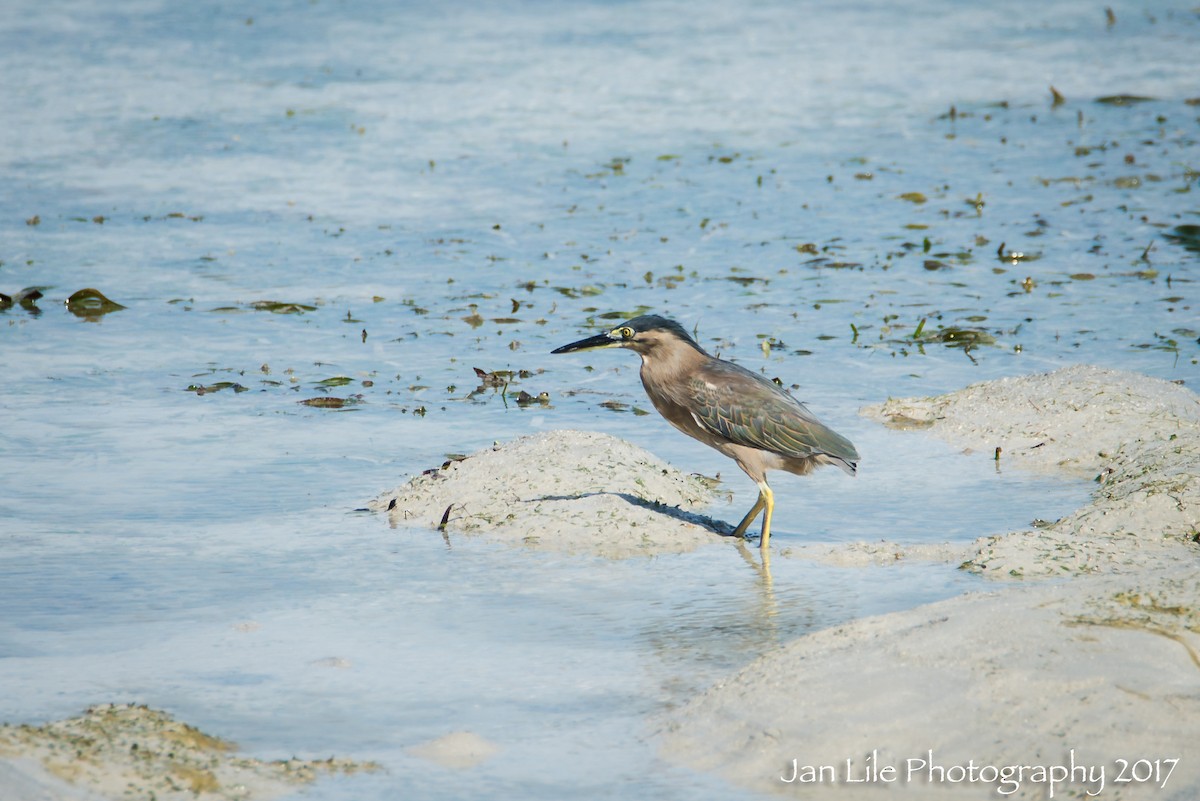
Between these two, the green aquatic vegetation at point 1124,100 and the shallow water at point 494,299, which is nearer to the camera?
the shallow water at point 494,299

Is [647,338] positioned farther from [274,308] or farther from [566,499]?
[274,308]

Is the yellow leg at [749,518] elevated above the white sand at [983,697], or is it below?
below

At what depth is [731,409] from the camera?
7.30 m

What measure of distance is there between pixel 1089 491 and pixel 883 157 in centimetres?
929

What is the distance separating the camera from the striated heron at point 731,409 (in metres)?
7.32

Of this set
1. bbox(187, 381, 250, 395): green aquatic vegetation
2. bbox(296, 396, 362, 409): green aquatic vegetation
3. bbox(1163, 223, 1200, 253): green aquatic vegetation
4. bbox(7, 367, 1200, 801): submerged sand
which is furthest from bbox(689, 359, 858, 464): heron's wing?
bbox(1163, 223, 1200, 253): green aquatic vegetation

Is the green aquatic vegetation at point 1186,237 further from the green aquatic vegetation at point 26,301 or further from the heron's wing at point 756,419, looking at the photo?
the green aquatic vegetation at point 26,301

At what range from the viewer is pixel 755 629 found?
5871mm

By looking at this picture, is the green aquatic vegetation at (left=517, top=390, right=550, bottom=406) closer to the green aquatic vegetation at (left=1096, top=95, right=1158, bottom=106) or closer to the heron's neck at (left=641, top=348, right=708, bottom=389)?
the heron's neck at (left=641, top=348, right=708, bottom=389)

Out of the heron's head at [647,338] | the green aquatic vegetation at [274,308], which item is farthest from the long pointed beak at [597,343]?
the green aquatic vegetation at [274,308]

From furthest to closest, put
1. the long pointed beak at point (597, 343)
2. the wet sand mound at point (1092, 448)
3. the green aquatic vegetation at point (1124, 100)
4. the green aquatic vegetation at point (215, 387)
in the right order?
the green aquatic vegetation at point (1124, 100)
the green aquatic vegetation at point (215, 387)
the long pointed beak at point (597, 343)
the wet sand mound at point (1092, 448)

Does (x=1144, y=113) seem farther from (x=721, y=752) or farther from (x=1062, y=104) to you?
(x=721, y=752)

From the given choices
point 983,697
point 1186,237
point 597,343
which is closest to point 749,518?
point 597,343

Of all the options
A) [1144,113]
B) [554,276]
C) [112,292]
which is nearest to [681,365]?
[554,276]
